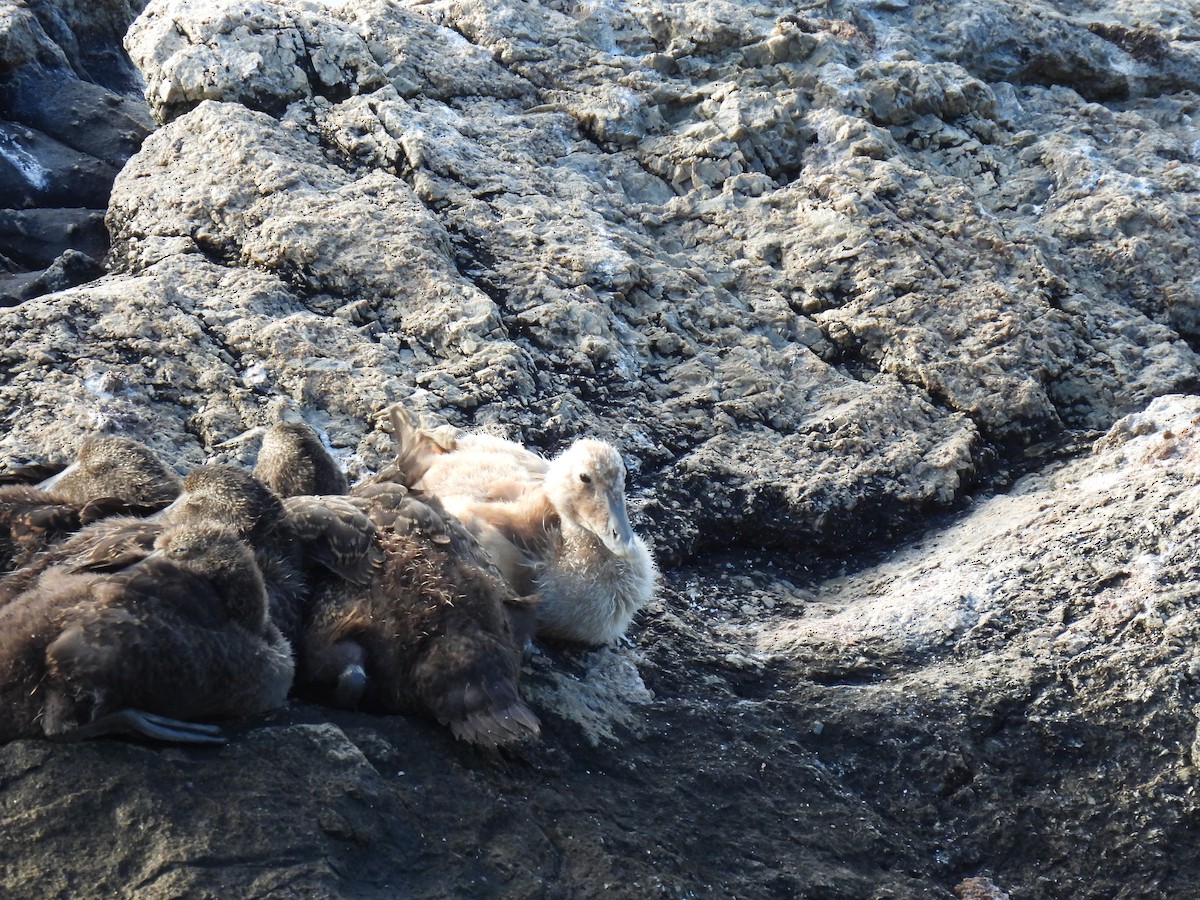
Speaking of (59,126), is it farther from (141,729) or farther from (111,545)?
(141,729)

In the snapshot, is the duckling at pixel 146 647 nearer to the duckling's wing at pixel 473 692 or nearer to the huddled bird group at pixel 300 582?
the huddled bird group at pixel 300 582

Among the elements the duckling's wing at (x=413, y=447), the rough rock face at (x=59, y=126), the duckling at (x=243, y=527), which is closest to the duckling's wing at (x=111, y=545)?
the duckling at (x=243, y=527)

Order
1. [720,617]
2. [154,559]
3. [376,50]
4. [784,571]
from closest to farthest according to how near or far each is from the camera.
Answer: [154,559]
[720,617]
[784,571]
[376,50]

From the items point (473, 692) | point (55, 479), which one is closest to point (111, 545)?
point (55, 479)

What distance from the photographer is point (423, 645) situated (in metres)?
4.75

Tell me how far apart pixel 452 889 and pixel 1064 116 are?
8.02 m

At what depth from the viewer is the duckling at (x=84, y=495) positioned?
493 centimetres

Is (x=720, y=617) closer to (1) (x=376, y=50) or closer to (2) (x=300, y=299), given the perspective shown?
(2) (x=300, y=299)

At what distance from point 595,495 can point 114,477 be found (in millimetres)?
2148

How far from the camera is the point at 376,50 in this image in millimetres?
8750

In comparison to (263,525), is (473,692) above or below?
below

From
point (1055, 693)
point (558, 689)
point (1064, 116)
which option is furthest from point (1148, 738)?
point (1064, 116)

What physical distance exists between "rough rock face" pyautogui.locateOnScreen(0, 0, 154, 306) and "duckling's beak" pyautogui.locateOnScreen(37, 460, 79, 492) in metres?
3.61

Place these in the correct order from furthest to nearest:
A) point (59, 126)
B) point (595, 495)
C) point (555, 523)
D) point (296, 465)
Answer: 1. point (59, 126)
2. point (555, 523)
3. point (595, 495)
4. point (296, 465)
